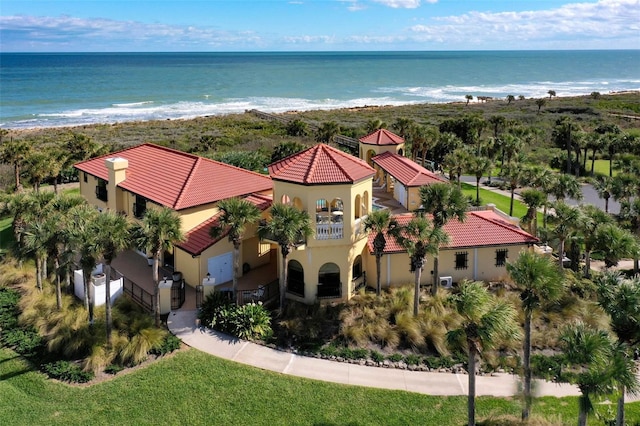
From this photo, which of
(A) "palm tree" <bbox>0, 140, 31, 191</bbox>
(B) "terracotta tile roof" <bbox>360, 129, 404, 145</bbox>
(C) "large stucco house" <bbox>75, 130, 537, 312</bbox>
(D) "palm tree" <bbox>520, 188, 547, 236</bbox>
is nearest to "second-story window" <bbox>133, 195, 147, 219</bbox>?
(C) "large stucco house" <bbox>75, 130, 537, 312</bbox>

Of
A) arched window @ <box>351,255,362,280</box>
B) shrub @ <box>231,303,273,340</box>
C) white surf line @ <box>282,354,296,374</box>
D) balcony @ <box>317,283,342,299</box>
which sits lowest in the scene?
white surf line @ <box>282,354,296,374</box>

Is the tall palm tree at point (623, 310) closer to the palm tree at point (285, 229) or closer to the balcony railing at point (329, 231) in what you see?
the balcony railing at point (329, 231)

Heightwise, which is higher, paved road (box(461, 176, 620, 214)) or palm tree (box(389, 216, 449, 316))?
palm tree (box(389, 216, 449, 316))

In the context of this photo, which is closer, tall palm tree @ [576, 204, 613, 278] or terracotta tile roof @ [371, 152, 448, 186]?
tall palm tree @ [576, 204, 613, 278]

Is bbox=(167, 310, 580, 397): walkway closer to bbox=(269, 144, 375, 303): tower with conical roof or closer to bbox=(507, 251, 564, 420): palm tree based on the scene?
bbox=(507, 251, 564, 420): palm tree

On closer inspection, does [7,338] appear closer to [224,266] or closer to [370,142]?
[224,266]

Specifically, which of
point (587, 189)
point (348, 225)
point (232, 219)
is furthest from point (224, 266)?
point (587, 189)

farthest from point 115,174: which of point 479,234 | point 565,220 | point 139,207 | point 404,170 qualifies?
point 565,220
